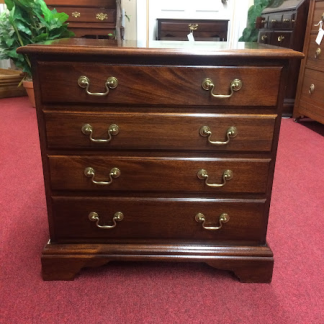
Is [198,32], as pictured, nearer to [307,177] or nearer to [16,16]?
[16,16]

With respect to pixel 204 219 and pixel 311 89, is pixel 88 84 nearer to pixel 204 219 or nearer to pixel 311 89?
pixel 204 219

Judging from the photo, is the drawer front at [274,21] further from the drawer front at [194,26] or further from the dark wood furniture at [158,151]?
the dark wood furniture at [158,151]

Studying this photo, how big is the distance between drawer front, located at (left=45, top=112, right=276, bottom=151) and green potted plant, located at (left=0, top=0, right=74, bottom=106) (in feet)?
6.91

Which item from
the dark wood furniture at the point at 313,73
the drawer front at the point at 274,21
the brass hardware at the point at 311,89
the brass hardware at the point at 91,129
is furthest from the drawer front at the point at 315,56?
the brass hardware at the point at 91,129

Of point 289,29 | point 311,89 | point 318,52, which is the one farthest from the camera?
point 289,29

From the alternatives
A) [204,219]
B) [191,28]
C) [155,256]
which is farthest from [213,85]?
[191,28]

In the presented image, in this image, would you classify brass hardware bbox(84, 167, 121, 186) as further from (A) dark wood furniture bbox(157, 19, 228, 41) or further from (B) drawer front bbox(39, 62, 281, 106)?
(A) dark wood furniture bbox(157, 19, 228, 41)

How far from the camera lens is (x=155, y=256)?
3.71 feet

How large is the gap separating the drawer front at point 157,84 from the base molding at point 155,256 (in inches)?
17.1

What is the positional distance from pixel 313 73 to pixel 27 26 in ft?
7.26

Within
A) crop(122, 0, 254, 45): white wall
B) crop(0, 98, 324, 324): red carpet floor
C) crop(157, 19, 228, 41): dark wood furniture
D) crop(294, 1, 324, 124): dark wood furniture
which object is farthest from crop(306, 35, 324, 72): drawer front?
crop(122, 0, 254, 45): white wall

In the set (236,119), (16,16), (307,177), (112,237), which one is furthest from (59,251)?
(16,16)

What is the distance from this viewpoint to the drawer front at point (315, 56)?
2593 millimetres

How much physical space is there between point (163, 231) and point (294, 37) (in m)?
2.34
